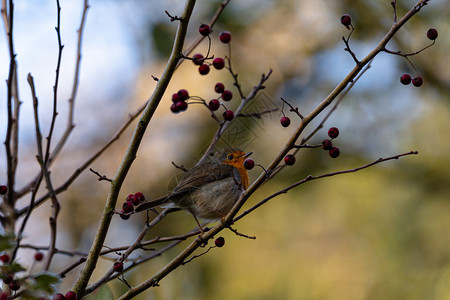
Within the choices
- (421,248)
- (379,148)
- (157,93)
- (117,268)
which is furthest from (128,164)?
(379,148)

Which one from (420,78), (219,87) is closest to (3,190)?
(219,87)

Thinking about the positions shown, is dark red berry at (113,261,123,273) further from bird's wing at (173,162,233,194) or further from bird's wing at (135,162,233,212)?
bird's wing at (173,162,233,194)

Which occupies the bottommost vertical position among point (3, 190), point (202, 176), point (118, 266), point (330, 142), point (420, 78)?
point (118, 266)

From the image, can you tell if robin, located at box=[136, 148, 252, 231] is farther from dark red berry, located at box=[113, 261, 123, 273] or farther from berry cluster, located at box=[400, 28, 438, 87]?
berry cluster, located at box=[400, 28, 438, 87]

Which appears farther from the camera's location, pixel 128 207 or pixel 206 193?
pixel 206 193

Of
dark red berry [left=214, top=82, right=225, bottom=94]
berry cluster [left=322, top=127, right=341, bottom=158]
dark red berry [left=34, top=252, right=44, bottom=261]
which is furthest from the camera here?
dark red berry [left=34, top=252, right=44, bottom=261]

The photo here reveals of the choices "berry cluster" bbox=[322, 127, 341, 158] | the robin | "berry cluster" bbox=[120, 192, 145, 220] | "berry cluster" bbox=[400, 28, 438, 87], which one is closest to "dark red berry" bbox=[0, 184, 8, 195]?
"berry cluster" bbox=[120, 192, 145, 220]

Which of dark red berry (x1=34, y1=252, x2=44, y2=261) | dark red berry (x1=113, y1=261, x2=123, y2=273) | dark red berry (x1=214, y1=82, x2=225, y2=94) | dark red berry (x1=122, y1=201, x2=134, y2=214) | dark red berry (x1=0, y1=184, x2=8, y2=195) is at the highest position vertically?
dark red berry (x1=214, y1=82, x2=225, y2=94)

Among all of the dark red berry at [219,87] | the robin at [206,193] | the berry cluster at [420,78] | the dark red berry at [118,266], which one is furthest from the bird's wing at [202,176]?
the berry cluster at [420,78]

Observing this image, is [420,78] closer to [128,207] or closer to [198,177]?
[128,207]

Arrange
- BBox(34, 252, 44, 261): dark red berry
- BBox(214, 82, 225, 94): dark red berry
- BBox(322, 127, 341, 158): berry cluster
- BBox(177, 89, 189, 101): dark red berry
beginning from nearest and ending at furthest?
BBox(322, 127, 341, 158): berry cluster, BBox(177, 89, 189, 101): dark red berry, BBox(214, 82, 225, 94): dark red berry, BBox(34, 252, 44, 261): dark red berry

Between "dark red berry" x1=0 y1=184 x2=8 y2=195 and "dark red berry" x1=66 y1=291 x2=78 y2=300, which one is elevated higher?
"dark red berry" x1=0 y1=184 x2=8 y2=195

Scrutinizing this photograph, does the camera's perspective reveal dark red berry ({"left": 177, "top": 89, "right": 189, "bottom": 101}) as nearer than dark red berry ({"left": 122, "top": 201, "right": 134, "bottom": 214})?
No

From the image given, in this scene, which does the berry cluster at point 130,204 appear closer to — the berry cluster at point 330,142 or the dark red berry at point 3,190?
the dark red berry at point 3,190
